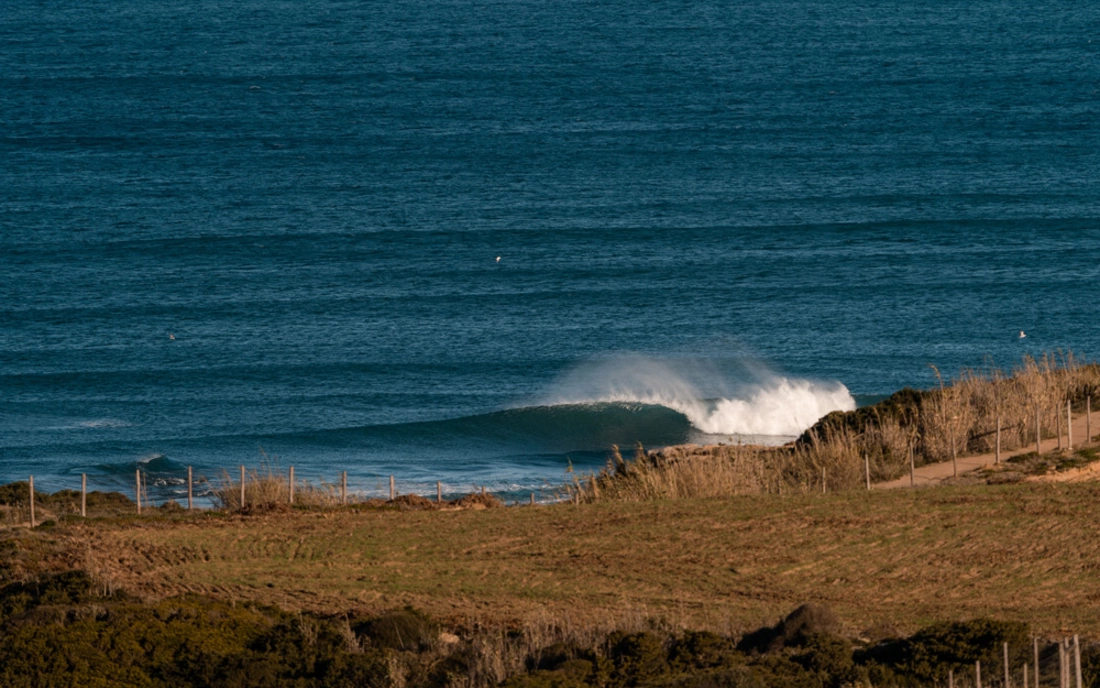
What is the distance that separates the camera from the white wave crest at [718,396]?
55250 mm

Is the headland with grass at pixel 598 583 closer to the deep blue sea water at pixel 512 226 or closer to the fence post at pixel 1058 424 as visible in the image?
the fence post at pixel 1058 424

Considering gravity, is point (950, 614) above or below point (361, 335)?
below

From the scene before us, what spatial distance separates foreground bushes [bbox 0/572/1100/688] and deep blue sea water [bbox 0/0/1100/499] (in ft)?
73.2

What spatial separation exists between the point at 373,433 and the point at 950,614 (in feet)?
109

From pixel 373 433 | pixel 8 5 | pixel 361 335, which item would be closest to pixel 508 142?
pixel 361 335

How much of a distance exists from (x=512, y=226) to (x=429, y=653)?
205ft

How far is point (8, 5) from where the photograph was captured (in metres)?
144

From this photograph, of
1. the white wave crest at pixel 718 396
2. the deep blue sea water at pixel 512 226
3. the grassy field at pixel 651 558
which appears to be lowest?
the grassy field at pixel 651 558

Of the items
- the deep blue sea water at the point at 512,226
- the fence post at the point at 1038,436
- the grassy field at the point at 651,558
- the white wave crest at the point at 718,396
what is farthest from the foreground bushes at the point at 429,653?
the white wave crest at the point at 718,396

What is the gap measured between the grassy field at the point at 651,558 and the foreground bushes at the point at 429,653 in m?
1.22

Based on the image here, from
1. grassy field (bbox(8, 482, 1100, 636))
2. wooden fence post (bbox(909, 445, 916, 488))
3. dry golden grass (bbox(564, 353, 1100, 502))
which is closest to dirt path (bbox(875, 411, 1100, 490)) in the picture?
wooden fence post (bbox(909, 445, 916, 488))

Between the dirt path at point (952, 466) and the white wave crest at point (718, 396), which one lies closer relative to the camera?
the dirt path at point (952, 466)

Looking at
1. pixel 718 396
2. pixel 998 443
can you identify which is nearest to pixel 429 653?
pixel 998 443

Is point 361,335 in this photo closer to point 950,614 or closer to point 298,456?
point 298,456
